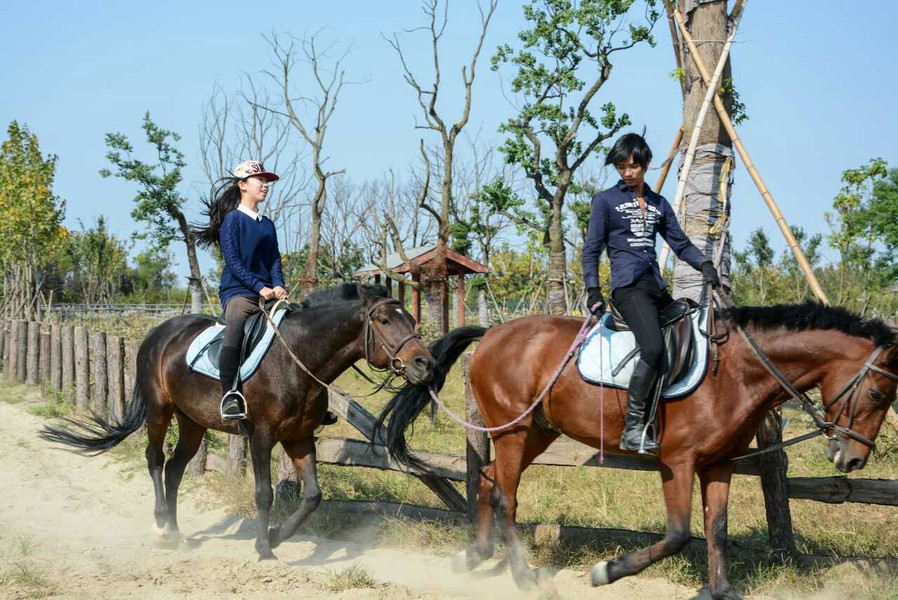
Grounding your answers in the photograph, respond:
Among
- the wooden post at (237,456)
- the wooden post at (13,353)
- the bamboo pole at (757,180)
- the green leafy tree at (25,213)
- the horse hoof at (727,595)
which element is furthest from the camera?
the green leafy tree at (25,213)

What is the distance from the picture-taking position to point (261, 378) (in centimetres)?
640

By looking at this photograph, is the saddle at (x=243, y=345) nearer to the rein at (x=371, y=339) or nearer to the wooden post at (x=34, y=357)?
the rein at (x=371, y=339)

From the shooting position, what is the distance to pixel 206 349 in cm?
682

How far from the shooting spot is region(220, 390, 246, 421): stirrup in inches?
251

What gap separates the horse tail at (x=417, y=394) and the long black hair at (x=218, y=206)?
2249 mm

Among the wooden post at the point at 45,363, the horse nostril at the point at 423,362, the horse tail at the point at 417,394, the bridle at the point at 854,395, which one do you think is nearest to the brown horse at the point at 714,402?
the bridle at the point at 854,395

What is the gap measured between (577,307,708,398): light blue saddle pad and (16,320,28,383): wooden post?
14772 mm

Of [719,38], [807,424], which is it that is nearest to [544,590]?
[719,38]

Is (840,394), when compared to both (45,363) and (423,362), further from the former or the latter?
(45,363)

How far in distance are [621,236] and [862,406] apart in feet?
5.91

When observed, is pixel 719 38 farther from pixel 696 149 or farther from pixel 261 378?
pixel 261 378

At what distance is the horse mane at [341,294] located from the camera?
6.29 metres

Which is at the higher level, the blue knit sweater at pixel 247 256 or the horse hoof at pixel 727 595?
the blue knit sweater at pixel 247 256

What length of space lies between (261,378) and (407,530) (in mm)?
1789
